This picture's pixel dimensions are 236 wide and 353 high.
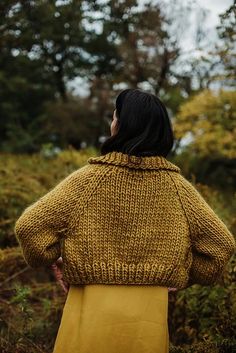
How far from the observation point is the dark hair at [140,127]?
2.52m

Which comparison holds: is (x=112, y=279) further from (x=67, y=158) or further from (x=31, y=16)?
(x=67, y=158)

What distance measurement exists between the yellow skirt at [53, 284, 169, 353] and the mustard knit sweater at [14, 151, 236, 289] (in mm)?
46

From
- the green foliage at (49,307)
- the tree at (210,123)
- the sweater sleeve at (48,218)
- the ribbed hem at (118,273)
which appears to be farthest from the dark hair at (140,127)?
the tree at (210,123)

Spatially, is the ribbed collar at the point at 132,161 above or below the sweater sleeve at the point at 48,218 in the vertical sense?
above

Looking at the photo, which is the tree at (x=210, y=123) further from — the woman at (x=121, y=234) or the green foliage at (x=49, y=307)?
the woman at (x=121, y=234)

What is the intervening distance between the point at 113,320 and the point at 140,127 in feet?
2.57

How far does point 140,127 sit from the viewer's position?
2518mm

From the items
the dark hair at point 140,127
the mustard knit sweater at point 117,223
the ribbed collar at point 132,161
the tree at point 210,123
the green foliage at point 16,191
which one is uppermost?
the dark hair at point 140,127

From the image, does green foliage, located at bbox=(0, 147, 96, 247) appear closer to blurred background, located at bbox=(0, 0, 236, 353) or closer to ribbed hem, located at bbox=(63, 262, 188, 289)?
blurred background, located at bbox=(0, 0, 236, 353)

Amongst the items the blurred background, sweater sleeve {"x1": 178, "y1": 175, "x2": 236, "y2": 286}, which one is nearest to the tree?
the blurred background

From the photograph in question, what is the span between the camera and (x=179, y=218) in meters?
2.57

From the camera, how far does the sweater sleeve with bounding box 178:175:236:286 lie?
2.59 meters

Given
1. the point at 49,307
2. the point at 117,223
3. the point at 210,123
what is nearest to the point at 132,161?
the point at 117,223

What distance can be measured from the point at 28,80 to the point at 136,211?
1905 cm
